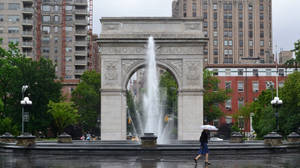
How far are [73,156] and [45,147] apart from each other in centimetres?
275

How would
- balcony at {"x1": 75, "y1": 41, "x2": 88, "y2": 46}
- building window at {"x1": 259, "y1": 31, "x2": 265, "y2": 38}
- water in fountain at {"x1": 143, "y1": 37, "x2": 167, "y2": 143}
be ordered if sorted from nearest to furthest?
1. water in fountain at {"x1": 143, "y1": 37, "x2": 167, "y2": 143}
2. balcony at {"x1": 75, "y1": 41, "x2": 88, "y2": 46}
3. building window at {"x1": 259, "y1": 31, "x2": 265, "y2": 38}

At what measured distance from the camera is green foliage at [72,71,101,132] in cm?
7156

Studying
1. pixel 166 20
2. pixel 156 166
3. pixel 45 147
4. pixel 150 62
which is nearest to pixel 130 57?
pixel 150 62

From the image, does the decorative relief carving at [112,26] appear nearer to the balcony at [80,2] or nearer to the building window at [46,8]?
the balcony at [80,2]

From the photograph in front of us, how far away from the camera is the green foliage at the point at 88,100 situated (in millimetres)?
71562

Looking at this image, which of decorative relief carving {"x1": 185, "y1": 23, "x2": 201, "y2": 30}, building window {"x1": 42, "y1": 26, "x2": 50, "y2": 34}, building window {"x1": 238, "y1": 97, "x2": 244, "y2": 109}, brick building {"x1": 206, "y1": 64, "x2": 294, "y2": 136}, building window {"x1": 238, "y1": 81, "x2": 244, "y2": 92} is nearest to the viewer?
decorative relief carving {"x1": 185, "y1": 23, "x2": 201, "y2": 30}

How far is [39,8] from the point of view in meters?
85.6

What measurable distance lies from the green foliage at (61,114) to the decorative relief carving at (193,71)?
19.0 metres

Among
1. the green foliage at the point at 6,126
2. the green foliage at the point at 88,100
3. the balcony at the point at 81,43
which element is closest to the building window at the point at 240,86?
the green foliage at the point at 88,100

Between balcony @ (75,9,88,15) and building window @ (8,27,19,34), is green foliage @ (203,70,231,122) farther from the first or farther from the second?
building window @ (8,27,19,34)

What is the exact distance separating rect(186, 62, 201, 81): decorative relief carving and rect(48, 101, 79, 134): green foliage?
19017 millimetres

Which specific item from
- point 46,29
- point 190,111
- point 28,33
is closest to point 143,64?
point 190,111

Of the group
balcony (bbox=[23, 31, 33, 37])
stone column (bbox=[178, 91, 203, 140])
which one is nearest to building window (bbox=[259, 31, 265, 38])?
balcony (bbox=[23, 31, 33, 37])

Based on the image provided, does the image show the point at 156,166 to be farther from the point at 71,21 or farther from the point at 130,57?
the point at 71,21
